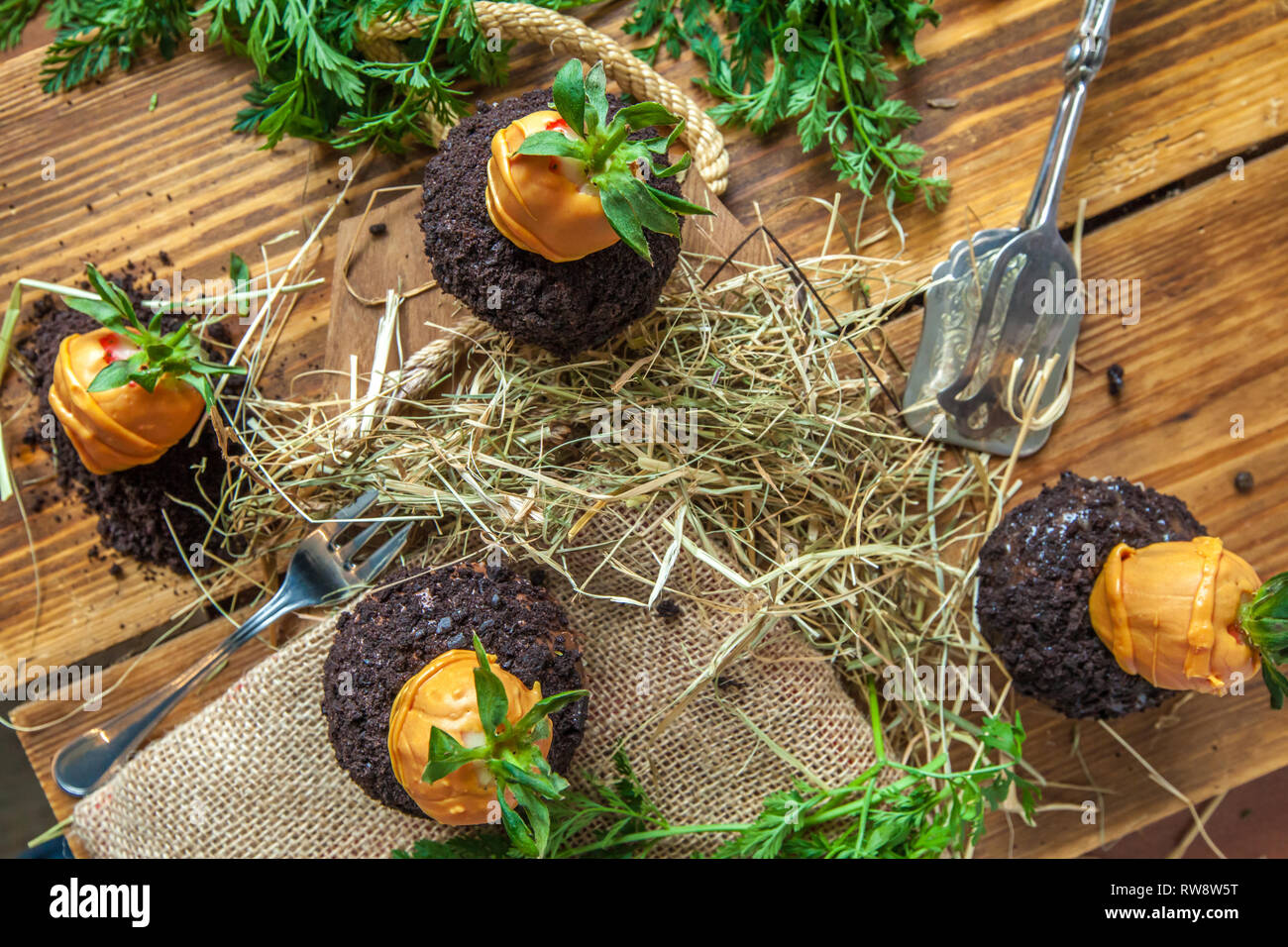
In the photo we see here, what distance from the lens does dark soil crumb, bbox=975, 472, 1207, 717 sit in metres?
1.32

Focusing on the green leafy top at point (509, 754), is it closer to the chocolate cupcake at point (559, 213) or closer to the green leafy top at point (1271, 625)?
the chocolate cupcake at point (559, 213)

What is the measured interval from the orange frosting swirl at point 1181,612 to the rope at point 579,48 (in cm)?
93

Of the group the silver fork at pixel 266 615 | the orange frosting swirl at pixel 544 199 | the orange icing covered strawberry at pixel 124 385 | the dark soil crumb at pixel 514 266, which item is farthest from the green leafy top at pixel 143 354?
the orange frosting swirl at pixel 544 199

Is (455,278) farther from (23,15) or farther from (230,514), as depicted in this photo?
(23,15)

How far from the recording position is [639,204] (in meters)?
1.06

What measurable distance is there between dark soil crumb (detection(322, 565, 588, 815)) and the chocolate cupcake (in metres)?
0.40

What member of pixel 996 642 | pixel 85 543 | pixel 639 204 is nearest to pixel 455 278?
pixel 639 204

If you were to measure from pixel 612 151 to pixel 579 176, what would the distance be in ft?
0.18

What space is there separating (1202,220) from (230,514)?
1.83 metres

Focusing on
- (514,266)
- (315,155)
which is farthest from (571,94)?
(315,155)

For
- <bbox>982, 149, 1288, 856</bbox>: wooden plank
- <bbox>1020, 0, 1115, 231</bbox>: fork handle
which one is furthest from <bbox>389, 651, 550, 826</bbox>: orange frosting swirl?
<bbox>1020, 0, 1115, 231</bbox>: fork handle

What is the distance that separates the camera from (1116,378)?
1.56 metres

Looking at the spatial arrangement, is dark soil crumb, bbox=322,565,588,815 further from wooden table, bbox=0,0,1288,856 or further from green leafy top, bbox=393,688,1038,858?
wooden table, bbox=0,0,1288,856

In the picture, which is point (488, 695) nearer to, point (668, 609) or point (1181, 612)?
point (668, 609)
